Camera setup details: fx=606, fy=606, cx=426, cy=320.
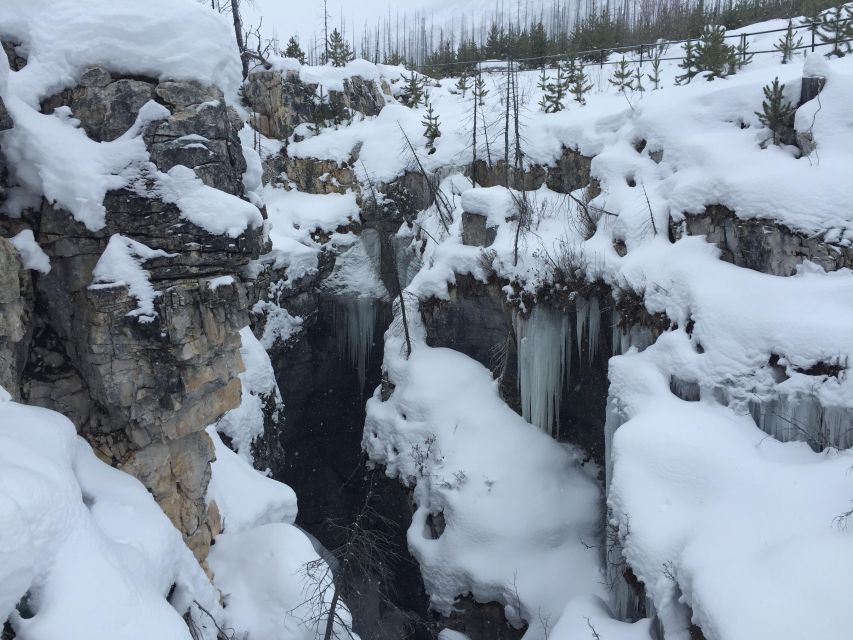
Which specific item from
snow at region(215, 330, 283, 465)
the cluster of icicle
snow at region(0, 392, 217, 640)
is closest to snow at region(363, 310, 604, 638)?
the cluster of icicle

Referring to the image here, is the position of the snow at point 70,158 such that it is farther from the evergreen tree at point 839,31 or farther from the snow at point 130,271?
the evergreen tree at point 839,31

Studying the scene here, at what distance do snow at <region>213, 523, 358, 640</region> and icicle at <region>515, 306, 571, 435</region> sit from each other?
5.78 m

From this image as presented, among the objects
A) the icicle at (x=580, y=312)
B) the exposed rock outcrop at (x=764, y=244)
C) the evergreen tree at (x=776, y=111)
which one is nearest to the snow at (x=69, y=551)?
the icicle at (x=580, y=312)

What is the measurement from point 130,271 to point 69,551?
10.6 ft

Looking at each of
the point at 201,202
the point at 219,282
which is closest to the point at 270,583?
the point at 219,282

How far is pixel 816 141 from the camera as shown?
10648 millimetres

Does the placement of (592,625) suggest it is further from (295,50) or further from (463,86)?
(295,50)

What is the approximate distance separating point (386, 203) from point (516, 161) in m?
4.21

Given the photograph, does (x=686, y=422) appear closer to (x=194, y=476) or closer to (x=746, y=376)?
(x=746, y=376)

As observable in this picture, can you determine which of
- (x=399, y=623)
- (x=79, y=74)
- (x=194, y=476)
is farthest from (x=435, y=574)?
(x=79, y=74)

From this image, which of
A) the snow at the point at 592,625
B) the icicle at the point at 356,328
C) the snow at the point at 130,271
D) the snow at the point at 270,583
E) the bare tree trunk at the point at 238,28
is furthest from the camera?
the bare tree trunk at the point at 238,28

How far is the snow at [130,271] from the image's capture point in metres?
6.80

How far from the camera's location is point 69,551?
4.73 m

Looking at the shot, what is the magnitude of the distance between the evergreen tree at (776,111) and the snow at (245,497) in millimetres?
10993
